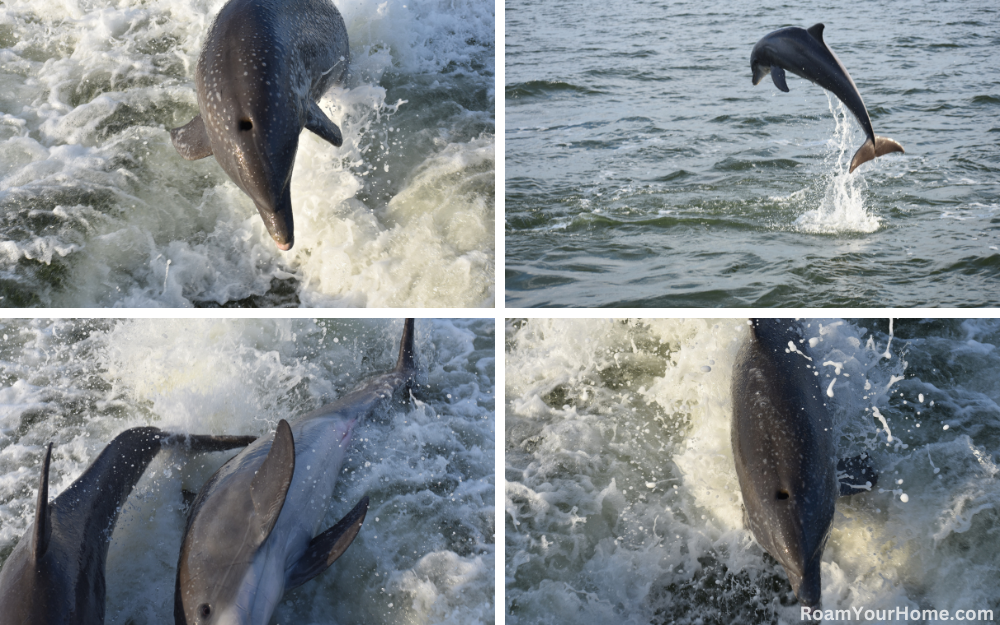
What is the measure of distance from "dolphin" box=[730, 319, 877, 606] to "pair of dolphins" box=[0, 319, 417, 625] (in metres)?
2.45

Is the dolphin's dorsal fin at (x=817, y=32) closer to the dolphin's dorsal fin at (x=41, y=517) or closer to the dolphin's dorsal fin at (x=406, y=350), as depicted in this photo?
the dolphin's dorsal fin at (x=406, y=350)

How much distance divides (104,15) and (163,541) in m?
6.65

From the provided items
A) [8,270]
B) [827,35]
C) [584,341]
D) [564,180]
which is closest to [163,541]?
[8,270]

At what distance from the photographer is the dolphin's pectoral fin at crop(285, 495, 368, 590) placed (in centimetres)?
406

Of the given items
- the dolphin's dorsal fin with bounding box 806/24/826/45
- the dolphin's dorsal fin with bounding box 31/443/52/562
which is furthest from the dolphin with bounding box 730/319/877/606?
the dolphin's dorsal fin with bounding box 31/443/52/562

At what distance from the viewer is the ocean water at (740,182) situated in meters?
5.99

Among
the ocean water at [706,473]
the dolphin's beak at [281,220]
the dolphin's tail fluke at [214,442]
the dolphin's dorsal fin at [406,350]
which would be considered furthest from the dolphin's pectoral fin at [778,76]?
the dolphin's tail fluke at [214,442]

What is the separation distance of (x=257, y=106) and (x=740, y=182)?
5.42 meters

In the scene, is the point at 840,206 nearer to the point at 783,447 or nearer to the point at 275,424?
the point at 783,447

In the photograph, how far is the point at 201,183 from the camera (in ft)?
20.2

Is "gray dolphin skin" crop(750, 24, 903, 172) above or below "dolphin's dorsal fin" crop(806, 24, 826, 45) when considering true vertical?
below

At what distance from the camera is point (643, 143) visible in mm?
8648

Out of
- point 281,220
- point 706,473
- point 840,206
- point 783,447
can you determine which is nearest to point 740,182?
point 840,206

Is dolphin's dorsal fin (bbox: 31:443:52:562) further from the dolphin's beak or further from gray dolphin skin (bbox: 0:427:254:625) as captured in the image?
the dolphin's beak
